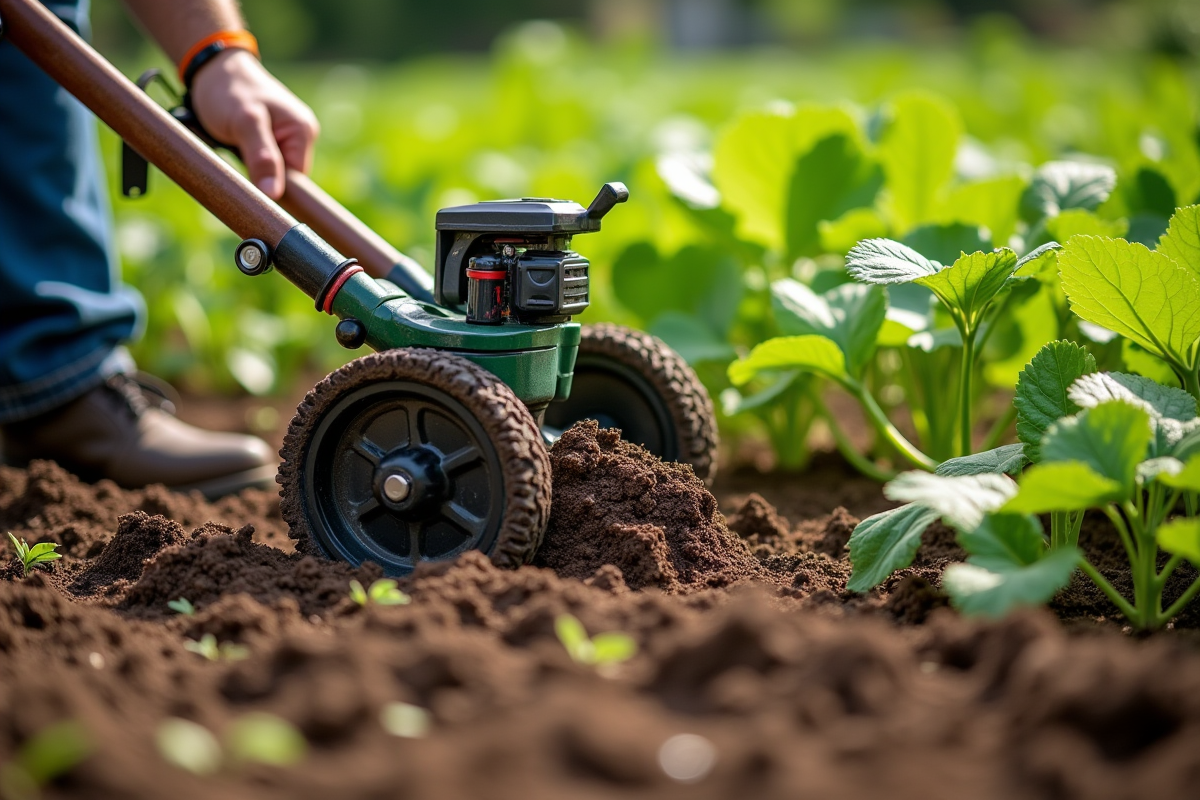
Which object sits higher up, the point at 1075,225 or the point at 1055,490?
the point at 1075,225

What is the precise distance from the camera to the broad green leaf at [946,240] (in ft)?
7.48

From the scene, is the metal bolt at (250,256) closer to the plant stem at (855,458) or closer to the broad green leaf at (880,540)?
the broad green leaf at (880,540)

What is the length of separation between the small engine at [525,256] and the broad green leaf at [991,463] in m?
0.64

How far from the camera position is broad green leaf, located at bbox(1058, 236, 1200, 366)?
5.45ft

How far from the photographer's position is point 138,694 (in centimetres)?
121

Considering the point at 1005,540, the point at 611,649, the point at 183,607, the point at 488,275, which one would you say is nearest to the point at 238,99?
the point at 488,275

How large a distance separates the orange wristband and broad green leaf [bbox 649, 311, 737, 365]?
105cm

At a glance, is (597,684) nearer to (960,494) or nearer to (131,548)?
(960,494)

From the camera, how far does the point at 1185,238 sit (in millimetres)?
1789

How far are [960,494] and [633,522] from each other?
55 centimetres

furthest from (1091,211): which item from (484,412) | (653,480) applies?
(484,412)

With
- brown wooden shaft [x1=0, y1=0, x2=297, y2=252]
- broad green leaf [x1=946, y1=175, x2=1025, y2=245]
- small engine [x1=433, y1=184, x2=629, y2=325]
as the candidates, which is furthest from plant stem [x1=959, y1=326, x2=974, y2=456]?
brown wooden shaft [x1=0, y1=0, x2=297, y2=252]

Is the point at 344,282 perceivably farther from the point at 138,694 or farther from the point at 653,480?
the point at 138,694

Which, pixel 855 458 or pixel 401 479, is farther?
pixel 855 458
